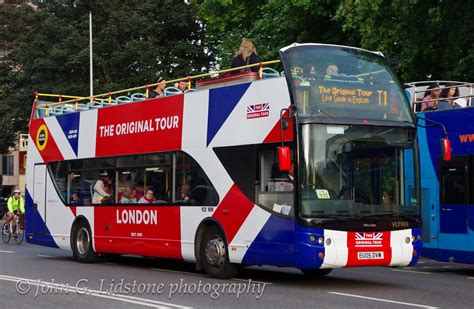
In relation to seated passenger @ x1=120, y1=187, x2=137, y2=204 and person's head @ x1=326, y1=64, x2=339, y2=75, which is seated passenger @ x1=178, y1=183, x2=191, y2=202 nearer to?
seated passenger @ x1=120, y1=187, x2=137, y2=204

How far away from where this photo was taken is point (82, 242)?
755 inches

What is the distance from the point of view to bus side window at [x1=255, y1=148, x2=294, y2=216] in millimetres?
13148

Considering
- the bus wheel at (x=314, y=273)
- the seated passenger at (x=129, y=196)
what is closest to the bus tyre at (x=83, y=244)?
the seated passenger at (x=129, y=196)

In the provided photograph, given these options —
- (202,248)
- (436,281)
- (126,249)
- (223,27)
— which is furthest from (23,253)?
(223,27)

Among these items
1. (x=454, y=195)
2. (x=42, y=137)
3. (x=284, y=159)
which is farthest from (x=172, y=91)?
(x=454, y=195)

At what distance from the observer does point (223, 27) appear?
3341cm

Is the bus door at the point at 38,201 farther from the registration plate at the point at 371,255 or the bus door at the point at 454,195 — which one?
the registration plate at the point at 371,255

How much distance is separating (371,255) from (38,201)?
10.2 m

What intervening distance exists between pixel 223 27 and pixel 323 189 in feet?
69.7

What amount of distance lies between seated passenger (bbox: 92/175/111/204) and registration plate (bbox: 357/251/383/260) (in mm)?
6860

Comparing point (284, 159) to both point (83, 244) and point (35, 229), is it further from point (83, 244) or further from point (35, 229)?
point (35, 229)

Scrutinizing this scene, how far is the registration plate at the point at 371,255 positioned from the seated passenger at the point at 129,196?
19.0ft

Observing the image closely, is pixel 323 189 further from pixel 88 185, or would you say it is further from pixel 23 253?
pixel 23 253

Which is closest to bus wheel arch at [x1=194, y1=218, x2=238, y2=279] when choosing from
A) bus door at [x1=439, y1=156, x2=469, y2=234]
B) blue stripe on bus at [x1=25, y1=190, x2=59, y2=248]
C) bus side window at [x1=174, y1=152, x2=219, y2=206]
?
bus side window at [x1=174, y1=152, x2=219, y2=206]
